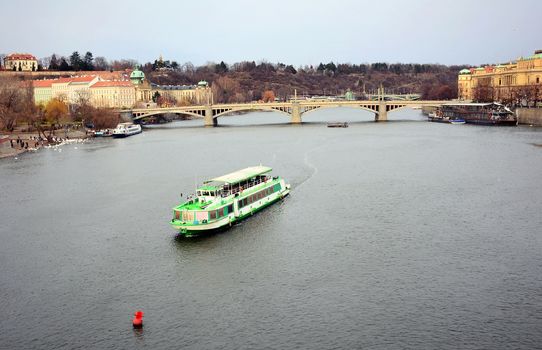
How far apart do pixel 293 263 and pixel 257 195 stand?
717 centimetres

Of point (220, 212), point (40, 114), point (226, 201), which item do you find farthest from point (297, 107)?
point (220, 212)

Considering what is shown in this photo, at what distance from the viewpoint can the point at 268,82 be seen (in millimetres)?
159500

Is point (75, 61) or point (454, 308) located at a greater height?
point (75, 61)

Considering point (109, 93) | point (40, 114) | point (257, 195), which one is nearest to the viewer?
point (257, 195)

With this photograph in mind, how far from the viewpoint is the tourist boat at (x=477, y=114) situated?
61062mm

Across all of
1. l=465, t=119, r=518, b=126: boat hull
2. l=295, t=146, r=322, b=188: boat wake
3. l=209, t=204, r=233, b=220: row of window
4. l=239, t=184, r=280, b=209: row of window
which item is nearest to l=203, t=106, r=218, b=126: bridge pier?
l=465, t=119, r=518, b=126: boat hull

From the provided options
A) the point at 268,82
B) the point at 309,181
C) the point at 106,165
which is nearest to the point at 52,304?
the point at 309,181

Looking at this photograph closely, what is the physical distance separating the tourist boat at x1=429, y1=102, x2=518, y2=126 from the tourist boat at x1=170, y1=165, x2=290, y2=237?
134ft

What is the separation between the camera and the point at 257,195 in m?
24.8

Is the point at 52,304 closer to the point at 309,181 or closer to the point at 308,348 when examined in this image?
the point at 308,348

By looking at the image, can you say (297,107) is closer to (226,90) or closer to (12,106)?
(12,106)

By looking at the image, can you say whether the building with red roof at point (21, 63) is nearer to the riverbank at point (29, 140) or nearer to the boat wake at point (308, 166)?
the riverbank at point (29, 140)

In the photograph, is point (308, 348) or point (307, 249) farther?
point (307, 249)

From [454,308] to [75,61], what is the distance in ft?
389
